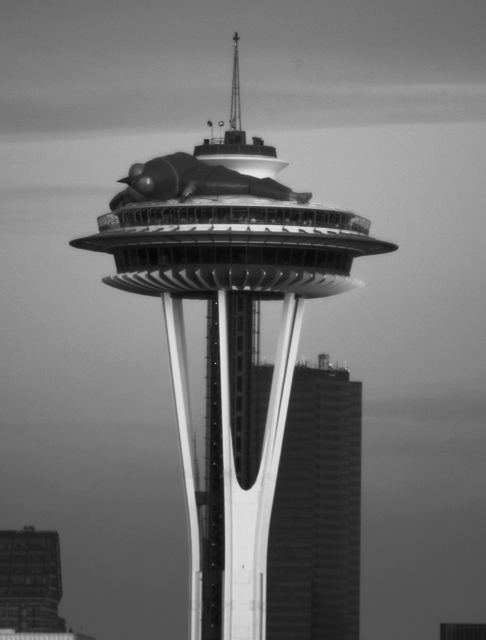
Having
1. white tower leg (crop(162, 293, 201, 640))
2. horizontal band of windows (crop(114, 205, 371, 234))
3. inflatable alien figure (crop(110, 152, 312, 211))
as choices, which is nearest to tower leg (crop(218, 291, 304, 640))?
white tower leg (crop(162, 293, 201, 640))

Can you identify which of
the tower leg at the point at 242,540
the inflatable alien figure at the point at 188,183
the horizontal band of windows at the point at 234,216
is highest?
the inflatable alien figure at the point at 188,183

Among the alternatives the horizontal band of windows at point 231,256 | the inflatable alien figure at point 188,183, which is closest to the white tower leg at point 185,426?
the horizontal band of windows at point 231,256

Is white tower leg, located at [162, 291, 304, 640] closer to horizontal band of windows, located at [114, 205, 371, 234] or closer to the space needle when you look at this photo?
the space needle

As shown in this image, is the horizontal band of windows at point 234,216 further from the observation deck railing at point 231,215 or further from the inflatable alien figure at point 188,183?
the inflatable alien figure at point 188,183

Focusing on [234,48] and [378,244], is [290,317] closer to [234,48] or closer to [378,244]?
[378,244]

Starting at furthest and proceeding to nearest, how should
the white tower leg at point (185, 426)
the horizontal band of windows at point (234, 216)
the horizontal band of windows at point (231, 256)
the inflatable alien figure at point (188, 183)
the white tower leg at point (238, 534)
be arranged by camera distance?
the white tower leg at point (185, 426)
the white tower leg at point (238, 534)
the horizontal band of windows at point (231, 256)
the inflatable alien figure at point (188, 183)
the horizontal band of windows at point (234, 216)

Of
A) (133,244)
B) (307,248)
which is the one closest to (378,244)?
(307,248)

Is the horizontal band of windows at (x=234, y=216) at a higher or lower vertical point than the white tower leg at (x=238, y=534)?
higher
